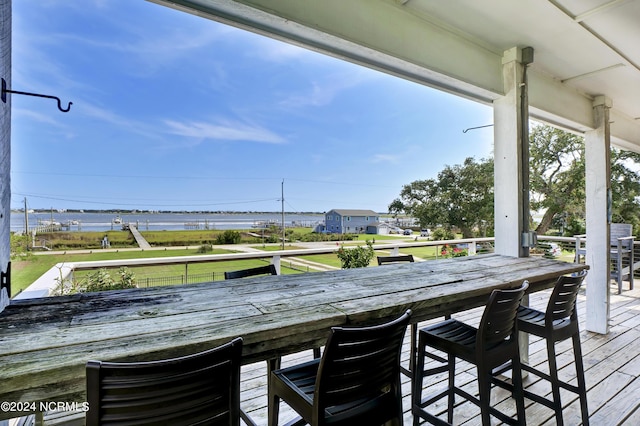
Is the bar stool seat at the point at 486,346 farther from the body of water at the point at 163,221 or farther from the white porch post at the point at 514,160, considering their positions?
the body of water at the point at 163,221

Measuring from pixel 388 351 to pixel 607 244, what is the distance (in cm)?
420

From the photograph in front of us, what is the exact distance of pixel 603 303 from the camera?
3.70 metres

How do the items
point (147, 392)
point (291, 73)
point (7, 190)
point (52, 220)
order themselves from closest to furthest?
point (147, 392), point (7, 190), point (52, 220), point (291, 73)

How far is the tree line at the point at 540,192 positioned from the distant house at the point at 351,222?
224 centimetres

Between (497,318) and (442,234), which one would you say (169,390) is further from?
(442,234)

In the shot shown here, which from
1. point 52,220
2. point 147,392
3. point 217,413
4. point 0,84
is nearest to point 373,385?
point 217,413

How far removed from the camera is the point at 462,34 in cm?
255

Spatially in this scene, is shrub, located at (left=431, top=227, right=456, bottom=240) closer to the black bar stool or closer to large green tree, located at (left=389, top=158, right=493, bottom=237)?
large green tree, located at (left=389, top=158, right=493, bottom=237)

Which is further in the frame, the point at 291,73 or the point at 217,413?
the point at 291,73

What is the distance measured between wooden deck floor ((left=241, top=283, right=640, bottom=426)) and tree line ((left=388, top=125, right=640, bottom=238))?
4.65m

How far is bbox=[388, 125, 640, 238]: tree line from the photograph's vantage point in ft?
25.8

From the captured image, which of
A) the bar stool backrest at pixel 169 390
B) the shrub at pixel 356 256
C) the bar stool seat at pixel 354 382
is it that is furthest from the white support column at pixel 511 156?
the bar stool backrest at pixel 169 390

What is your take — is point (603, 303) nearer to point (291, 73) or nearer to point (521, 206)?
point (521, 206)

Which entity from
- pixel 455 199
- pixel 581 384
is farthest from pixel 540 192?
pixel 581 384
